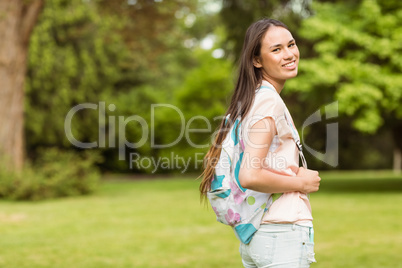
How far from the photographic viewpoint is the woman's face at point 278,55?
2447 millimetres

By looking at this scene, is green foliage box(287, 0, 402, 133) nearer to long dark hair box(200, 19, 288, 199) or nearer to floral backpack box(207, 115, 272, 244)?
long dark hair box(200, 19, 288, 199)

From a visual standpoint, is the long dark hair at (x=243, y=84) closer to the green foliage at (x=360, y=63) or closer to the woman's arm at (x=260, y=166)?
the woman's arm at (x=260, y=166)

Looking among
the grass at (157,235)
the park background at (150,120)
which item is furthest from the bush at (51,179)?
the grass at (157,235)

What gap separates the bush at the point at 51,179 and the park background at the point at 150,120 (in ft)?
0.14

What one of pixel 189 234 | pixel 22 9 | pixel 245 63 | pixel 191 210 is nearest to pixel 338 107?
pixel 191 210

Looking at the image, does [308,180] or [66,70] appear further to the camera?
[66,70]

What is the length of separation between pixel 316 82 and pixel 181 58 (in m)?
24.4

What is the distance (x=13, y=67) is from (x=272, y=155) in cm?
1636

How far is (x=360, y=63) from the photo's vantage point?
674 inches

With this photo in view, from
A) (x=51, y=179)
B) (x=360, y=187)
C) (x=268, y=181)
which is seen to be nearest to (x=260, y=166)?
(x=268, y=181)

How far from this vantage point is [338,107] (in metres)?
17.0

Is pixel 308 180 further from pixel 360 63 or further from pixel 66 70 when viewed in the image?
pixel 66 70

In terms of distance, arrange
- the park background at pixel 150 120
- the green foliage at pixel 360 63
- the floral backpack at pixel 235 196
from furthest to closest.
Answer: the green foliage at pixel 360 63 → the park background at pixel 150 120 → the floral backpack at pixel 235 196

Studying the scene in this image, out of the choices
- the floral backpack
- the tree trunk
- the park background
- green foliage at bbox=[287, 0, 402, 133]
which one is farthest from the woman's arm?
the tree trunk
